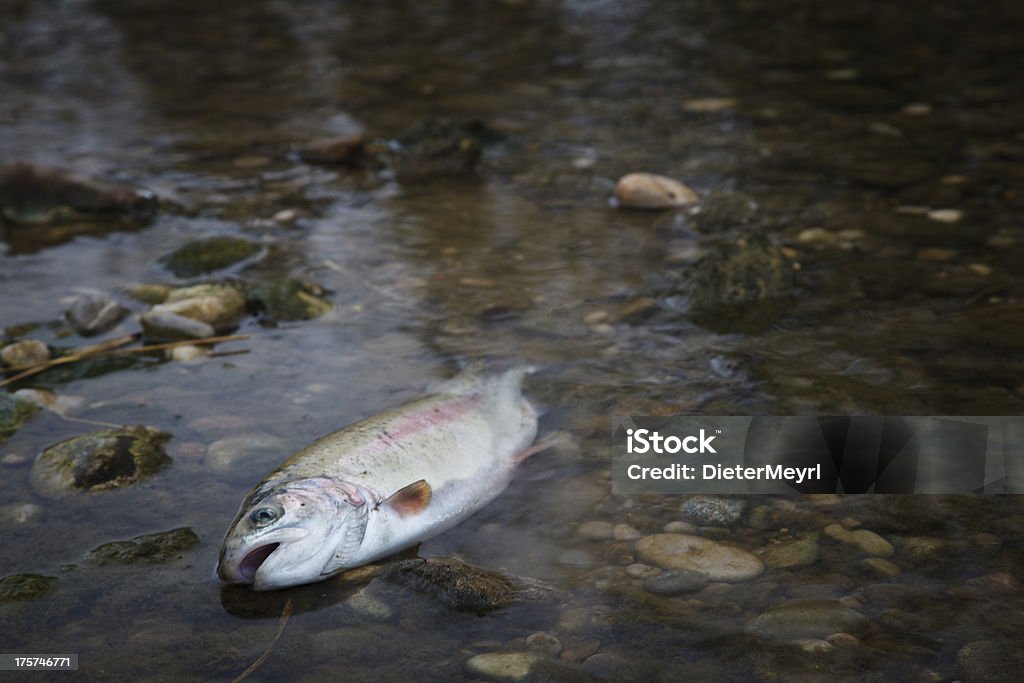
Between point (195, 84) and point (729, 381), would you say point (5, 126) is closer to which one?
point (195, 84)

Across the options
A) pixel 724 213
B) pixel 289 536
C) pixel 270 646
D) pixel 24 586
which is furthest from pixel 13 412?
pixel 724 213

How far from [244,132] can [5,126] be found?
2.27 m

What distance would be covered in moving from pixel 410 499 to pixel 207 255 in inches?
124

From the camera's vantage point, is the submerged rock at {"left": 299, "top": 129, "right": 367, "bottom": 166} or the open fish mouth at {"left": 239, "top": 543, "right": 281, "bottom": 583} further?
the submerged rock at {"left": 299, "top": 129, "right": 367, "bottom": 166}

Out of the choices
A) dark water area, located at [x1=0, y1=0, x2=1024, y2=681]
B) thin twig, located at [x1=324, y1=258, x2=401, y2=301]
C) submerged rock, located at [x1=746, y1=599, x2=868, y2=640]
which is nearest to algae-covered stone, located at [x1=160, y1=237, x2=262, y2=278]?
dark water area, located at [x1=0, y1=0, x2=1024, y2=681]

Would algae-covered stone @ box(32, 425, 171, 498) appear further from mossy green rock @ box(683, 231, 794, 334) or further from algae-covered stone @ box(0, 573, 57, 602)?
mossy green rock @ box(683, 231, 794, 334)

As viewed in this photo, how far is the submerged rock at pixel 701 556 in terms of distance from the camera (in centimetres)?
343

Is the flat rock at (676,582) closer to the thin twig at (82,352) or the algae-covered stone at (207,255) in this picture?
the thin twig at (82,352)

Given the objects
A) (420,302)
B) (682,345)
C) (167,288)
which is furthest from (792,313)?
(167,288)

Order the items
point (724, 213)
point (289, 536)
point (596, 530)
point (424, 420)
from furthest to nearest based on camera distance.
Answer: point (724, 213)
point (424, 420)
point (596, 530)
point (289, 536)

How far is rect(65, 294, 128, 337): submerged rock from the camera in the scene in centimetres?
538

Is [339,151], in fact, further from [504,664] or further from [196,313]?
[504,664]

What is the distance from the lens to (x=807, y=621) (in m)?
3.17

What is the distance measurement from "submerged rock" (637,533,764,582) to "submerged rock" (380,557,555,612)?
1.28ft
